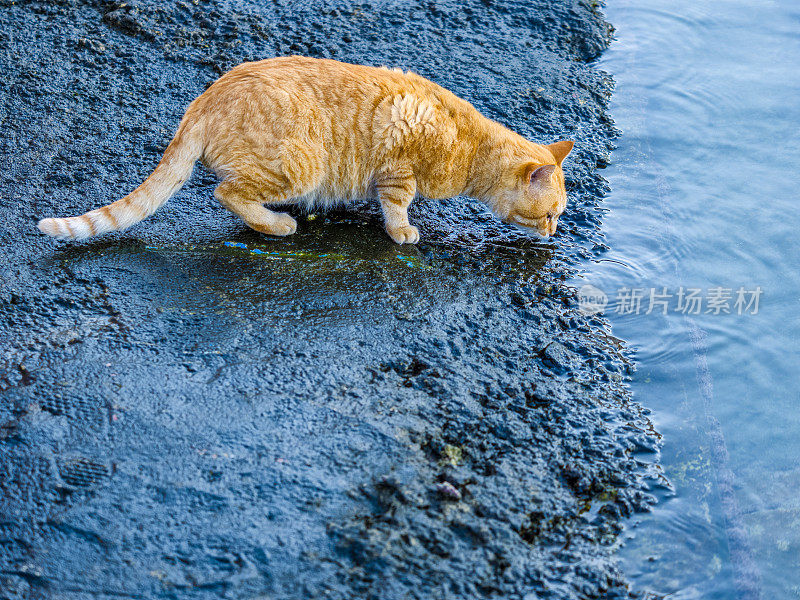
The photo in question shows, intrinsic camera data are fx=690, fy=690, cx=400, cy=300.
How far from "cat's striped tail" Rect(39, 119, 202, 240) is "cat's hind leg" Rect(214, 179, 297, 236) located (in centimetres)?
24

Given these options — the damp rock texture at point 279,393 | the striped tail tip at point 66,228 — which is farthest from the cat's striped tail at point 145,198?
the damp rock texture at point 279,393

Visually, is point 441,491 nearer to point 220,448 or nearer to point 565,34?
point 220,448

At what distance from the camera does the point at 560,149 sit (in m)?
4.64

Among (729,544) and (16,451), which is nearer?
(16,451)

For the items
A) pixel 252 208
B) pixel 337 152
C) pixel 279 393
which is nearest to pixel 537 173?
pixel 337 152

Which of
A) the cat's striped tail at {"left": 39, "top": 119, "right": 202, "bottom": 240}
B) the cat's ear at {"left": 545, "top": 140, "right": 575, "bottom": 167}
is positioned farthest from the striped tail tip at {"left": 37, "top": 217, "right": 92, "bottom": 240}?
the cat's ear at {"left": 545, "top": 140, "right": 575, "bottom": 167}

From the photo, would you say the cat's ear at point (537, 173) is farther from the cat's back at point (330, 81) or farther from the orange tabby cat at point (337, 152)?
the cat's back at point (330, 81)

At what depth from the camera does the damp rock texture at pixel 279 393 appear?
2.58m

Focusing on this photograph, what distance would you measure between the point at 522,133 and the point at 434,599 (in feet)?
13.0

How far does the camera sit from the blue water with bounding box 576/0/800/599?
10.2ft

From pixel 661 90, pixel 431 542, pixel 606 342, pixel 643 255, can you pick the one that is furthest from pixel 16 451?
pixel 661 90

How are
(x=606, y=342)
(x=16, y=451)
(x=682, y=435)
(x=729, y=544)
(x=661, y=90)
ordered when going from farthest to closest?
(x=661, y=90) < (x=606, y=342) < (x=682, y=435) < (x=729, y=544) < (x=16, y=451)

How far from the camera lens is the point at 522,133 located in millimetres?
5531

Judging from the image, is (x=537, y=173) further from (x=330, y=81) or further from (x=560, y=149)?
(x=330, y=81)
